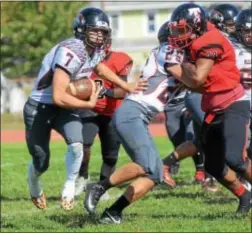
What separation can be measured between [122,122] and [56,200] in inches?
107

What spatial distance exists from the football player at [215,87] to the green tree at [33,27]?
2768 cm

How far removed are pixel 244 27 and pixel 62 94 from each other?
2290 millimetres

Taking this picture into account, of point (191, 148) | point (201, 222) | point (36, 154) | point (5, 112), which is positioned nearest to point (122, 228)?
point (201, 222)

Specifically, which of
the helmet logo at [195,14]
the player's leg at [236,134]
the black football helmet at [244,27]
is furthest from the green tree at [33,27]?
the helmet logo at [195,14]

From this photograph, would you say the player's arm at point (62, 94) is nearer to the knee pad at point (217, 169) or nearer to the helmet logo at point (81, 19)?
the helmet logo at point (81, 19)

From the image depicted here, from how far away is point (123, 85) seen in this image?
6.82 meters

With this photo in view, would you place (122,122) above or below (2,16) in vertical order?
above

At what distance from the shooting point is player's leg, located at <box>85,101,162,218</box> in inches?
254

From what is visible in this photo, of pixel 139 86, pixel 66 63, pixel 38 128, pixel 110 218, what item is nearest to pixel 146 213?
pixel 110 218

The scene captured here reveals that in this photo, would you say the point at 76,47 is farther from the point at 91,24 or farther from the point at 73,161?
the point at 73,161

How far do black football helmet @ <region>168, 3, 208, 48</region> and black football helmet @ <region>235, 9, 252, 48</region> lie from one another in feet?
4.90

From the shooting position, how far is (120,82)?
693cm

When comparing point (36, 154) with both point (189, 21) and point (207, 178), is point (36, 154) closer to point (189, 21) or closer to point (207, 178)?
point (189, 21)

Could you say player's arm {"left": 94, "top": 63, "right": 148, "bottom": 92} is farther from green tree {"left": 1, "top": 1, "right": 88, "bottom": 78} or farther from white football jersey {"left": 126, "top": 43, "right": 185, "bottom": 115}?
green tree {"left": 1, "top": 1, "right": 88, "bottom": 78}
